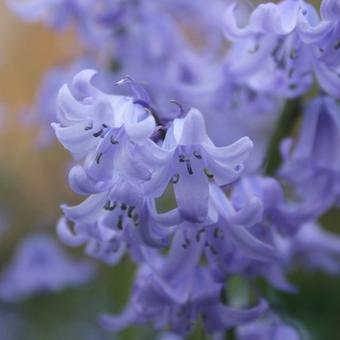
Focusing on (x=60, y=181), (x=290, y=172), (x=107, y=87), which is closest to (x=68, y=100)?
(x=290, y=172)

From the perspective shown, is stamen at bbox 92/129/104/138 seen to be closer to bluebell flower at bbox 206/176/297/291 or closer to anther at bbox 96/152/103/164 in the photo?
anther at bbox 96/152/103/164

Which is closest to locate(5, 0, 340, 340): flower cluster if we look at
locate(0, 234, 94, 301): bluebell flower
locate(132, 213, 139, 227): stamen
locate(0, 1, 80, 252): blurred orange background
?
locate(132, 213, 139, 227): stamen

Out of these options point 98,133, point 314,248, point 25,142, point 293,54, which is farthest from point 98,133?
point 25,142

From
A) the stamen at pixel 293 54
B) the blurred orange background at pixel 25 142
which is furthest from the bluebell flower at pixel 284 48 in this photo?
the blurred orange background at pixel 25 142

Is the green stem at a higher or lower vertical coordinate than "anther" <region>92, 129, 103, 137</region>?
lower

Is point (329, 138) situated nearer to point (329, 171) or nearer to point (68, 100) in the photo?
point (329, 171)

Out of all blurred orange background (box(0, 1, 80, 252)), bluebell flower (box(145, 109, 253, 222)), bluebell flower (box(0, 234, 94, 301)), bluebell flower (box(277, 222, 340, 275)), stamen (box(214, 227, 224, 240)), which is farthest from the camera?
blurred orange background (box(0, 1, 80, 252))
